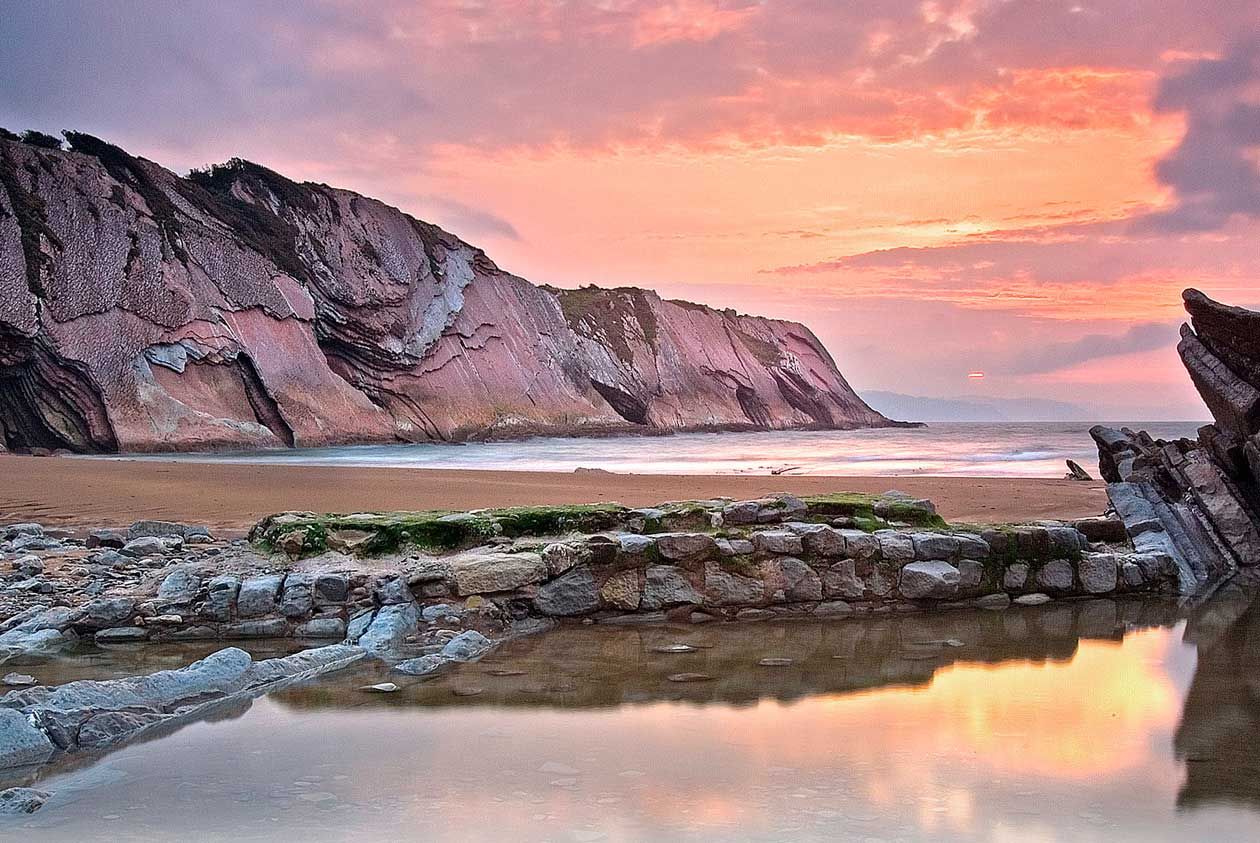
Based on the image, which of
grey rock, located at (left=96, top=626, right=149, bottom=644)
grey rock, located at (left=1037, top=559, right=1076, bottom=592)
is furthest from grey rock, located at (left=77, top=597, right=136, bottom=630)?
grey rock, located at (left=1037, top=559, right=1076, bottom=592)

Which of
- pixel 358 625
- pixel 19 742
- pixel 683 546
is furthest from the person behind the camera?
pixel 683 546

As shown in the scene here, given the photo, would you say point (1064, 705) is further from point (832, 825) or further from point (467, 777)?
point (467, 777)

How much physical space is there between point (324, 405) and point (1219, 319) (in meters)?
39.1

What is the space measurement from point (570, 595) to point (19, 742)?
3875mm

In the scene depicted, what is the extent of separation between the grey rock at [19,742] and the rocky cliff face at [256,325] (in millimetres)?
33265

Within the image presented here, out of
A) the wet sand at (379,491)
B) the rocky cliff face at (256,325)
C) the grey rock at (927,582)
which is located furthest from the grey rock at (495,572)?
the rocky cliff face at (256,325)

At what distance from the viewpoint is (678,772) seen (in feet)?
13.6

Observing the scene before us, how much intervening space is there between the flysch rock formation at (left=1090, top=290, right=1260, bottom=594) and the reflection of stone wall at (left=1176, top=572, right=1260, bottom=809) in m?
1.54

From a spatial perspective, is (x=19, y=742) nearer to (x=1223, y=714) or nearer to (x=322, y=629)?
(x=322, y=629)

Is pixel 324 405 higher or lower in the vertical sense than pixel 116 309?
lower

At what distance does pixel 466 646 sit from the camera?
6.45 metres

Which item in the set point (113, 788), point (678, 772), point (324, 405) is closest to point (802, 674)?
point (678, 772)

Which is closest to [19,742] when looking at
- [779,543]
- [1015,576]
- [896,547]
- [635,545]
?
[635,545]

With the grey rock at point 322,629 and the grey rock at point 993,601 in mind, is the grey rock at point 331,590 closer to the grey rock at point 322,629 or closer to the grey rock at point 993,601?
the grey rock at point 322,629
